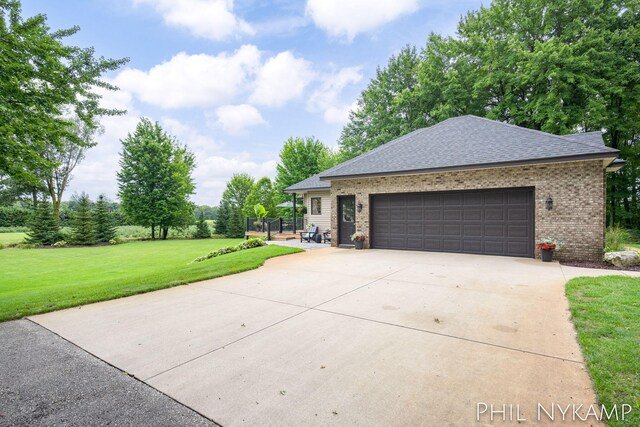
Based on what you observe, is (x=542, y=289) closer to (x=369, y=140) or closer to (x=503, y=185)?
(x=503, y=185)

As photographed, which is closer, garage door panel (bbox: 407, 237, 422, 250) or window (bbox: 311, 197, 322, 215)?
garage door panel (bbox: 407, 237, 422, 250)

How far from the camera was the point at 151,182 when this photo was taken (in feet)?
87.6

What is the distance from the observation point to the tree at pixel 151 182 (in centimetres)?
2606

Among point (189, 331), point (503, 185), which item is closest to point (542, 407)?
point (189, 331)

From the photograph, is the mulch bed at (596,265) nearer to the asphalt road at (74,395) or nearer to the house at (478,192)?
the house at (478,192)

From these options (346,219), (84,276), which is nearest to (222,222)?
(346,219)

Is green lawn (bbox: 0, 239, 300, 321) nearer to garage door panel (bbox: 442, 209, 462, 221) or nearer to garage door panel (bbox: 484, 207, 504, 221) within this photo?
garage door panel (bbox: 442, 209, 462, 221)

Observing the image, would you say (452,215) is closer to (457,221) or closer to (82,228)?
(457,221)

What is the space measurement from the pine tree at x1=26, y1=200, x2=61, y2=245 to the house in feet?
68.3

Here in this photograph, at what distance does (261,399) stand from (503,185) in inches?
410

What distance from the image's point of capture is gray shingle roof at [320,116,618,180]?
940 centimetres

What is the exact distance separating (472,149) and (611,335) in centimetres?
899

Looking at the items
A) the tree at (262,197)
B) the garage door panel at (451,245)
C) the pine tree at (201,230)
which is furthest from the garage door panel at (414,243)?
the pine tree at (201,230)

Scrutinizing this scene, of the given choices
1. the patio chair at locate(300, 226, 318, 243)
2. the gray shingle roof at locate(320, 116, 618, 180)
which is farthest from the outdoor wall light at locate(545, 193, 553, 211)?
the patio chair at locate(300, 226, 318, 243)
